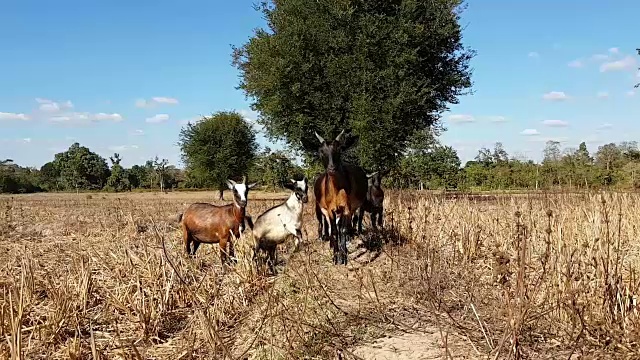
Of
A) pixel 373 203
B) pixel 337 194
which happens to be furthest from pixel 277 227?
pixel 373 203

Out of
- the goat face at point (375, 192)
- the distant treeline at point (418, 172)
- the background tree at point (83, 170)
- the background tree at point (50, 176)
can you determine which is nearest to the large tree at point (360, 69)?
the distant treeline at point (418, 172)

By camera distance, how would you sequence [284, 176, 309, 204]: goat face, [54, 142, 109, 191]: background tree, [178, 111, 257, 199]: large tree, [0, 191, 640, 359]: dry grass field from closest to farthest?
[0, 191, 640, 359]: dry grass field → [284, 176, 309, 204]: goat face → [178, 111, 257, 199]: large tree → [54, 142, 109, 191]: background tree

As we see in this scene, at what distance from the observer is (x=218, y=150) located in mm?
48875

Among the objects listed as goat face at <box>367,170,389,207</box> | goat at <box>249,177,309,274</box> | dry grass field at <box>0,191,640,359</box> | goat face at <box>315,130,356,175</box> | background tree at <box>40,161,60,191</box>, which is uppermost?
background tree at <box>40,161,60,191</box>

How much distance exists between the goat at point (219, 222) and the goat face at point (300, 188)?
89cm

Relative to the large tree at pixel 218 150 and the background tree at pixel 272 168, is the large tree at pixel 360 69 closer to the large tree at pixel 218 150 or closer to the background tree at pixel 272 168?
the background tree at pixel 272 168

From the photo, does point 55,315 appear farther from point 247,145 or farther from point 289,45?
point 247,145

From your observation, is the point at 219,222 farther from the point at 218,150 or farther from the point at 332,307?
the point at 218,150

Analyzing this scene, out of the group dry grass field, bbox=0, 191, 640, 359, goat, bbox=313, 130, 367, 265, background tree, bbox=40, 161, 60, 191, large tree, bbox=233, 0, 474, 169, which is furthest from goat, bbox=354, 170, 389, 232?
background tree, bbox=40, 161, 60, 191

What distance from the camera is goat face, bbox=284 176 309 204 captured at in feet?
31.9

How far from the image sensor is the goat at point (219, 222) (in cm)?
1003

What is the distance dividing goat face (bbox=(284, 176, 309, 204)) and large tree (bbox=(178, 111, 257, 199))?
38117 mm

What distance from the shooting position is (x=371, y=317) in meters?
5.59

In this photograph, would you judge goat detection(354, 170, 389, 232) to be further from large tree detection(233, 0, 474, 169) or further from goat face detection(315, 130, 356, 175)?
large tree detection(233, 0, 474, 169)
